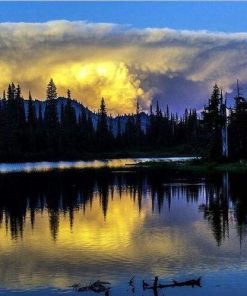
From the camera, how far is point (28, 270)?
2109 cm

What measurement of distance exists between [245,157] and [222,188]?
3053cm

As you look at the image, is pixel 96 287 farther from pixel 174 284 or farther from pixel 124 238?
pixel 124 238

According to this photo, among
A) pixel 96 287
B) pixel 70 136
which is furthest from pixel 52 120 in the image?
pixel 96 287

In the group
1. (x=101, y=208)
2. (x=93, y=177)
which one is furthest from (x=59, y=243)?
(x=93, y=177)

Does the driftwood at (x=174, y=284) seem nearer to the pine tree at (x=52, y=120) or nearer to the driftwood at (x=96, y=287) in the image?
the driftwood at (x=96, y=287)

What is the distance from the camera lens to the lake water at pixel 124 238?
19.4 metres

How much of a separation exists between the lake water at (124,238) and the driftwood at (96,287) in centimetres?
31

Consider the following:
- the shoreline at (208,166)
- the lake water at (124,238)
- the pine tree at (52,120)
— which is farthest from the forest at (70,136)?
the lake water at (124,238)

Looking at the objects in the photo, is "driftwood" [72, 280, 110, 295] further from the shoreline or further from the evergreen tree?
the evergreen tree

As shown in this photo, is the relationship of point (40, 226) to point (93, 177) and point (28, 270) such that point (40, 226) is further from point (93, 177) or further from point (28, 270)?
point (93, 177)

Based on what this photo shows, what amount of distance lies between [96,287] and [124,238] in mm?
9067

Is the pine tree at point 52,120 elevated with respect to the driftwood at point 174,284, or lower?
elevated

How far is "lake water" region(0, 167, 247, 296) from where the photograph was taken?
19359 mm

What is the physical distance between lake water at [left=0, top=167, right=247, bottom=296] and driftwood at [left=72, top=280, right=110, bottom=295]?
31 cm
